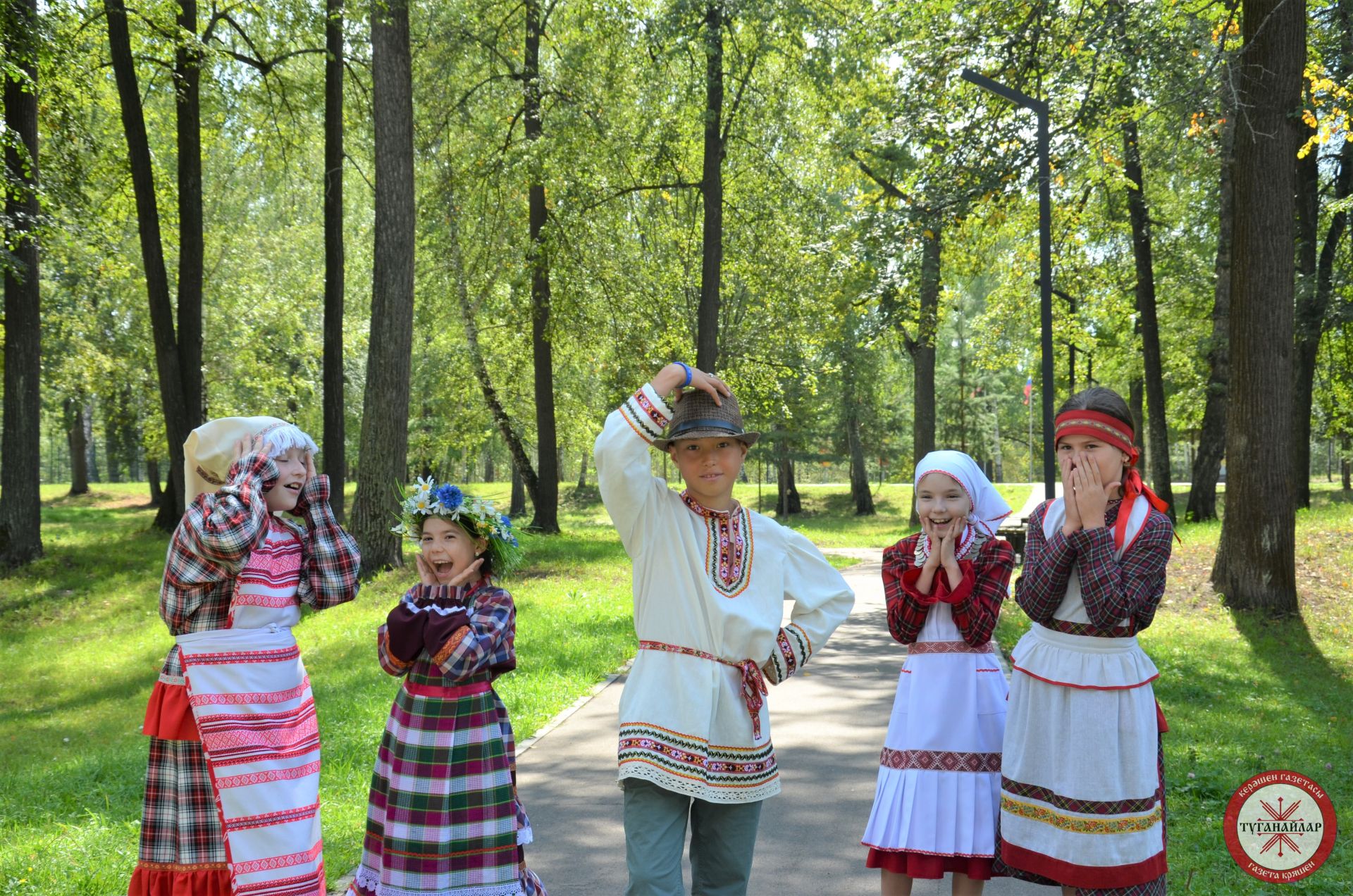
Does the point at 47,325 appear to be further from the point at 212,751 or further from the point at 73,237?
the point at 212,751

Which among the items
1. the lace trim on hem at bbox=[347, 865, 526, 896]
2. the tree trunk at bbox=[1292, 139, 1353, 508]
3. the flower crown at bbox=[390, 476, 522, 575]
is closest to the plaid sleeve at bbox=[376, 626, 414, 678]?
the flower crown at bbox=[390, 476, 522, 575]

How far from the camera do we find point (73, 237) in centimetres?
1577

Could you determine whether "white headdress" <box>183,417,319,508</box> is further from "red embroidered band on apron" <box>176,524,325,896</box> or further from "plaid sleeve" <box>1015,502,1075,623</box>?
"plaid sleeve" <box>1015,502,1075,623</box>

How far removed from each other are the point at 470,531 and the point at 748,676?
1.19m

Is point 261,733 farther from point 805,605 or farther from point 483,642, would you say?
point 805,605

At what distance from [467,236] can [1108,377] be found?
2623cm

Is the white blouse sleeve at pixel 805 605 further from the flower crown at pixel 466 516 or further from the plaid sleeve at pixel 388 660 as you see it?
the plaid sleeve at pixel 388 660

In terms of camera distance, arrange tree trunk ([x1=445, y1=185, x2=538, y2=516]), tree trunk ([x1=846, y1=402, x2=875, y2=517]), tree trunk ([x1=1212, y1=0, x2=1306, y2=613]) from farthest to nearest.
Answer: tree trunk ([x1=846, y1=402, x2=875, y2=517])
tree trunk ([x1=445, y1=185, x2=538, y2=516])
tree trunk ([x1=1212, y1=0, x2=1306, y2=613])

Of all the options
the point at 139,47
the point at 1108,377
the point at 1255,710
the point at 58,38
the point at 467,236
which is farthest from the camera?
the point at 1108,377

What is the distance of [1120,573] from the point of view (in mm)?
3459

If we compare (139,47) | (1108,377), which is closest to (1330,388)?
(1108,377)

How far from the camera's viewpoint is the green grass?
5270mm

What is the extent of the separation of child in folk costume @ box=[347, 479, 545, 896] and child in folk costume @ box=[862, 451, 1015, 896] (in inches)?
54.8

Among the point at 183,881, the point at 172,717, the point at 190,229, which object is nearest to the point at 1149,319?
the point at 190,229
